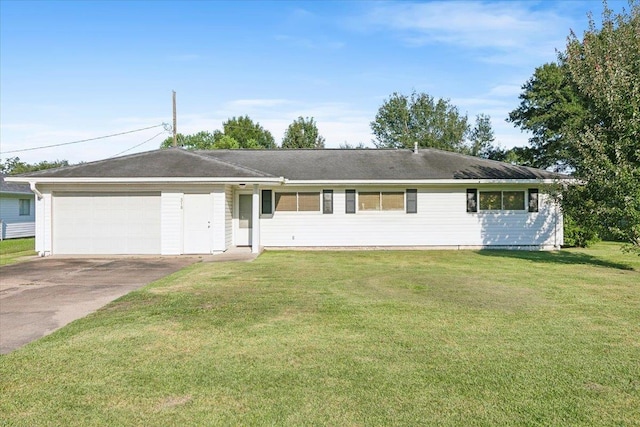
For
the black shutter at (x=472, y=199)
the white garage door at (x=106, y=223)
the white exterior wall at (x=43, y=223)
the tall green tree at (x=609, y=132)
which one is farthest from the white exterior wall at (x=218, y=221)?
the tall green tree at (x=609, y=132)

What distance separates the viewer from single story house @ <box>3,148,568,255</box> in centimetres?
1395

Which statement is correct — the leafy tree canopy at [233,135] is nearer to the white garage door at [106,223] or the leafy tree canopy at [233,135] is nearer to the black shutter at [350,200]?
the black shutter at [350,200]

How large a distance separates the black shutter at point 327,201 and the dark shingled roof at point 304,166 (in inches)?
→ 24.8

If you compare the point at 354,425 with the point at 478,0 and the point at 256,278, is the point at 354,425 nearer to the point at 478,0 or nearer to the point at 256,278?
the point at 256,278

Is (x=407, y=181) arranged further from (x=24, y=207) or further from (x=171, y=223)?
(x=24, y=207)

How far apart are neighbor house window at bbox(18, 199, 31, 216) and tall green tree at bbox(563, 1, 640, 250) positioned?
83.0ft

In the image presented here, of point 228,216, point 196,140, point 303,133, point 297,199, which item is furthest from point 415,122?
point 228,216

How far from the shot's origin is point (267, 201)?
15.9 m

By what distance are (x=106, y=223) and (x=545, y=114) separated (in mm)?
29921

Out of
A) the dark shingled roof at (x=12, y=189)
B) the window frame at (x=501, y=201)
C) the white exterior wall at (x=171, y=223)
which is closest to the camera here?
the white exterior wall at (x=171, y=223)

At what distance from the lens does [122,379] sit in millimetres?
3828

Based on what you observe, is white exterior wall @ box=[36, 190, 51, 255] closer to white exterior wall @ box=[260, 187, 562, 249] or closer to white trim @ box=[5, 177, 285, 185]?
white trim @ box=[5, 177, 285, 185]

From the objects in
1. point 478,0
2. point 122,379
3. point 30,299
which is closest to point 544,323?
point 122,379

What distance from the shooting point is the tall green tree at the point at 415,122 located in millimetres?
48312
